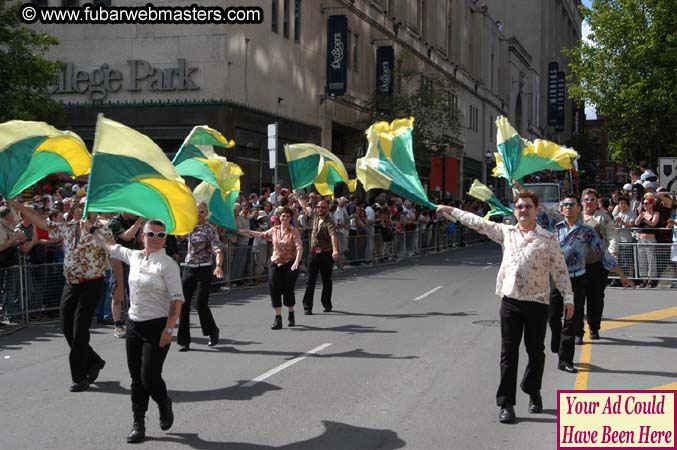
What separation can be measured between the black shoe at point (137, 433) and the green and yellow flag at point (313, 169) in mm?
8372

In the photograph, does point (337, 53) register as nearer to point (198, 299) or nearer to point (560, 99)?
point (198, 299)

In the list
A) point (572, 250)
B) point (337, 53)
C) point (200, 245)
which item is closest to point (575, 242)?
point (572, 250)

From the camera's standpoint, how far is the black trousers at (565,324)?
9477mm

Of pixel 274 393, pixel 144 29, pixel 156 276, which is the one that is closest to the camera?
pixel 156 276

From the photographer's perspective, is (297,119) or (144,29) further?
(297,119)

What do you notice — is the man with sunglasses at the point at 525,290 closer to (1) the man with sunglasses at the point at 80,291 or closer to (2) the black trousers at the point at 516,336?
(2) the black trousers at the point at 516,336

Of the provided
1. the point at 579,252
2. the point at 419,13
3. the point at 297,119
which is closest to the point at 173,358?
the point at 579,252

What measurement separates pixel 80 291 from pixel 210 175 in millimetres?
2442

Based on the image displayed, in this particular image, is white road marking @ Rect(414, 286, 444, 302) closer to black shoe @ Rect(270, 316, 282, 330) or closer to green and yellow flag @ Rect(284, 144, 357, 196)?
green and yellow flag @ Rect(284, 144, 357, 196)

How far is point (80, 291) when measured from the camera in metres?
8.66

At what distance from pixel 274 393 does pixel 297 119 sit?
25285 millimetres

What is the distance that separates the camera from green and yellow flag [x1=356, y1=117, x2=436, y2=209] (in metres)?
8.41

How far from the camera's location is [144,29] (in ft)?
92.7

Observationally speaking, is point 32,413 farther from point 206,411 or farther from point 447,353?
point 447,353
